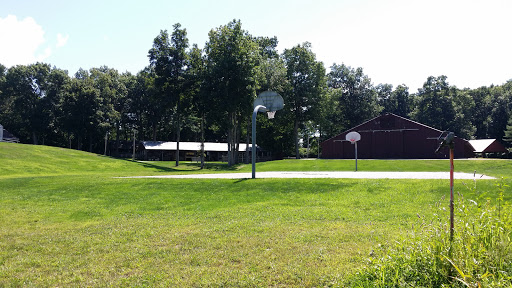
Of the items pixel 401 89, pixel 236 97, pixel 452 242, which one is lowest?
pixel 452 242

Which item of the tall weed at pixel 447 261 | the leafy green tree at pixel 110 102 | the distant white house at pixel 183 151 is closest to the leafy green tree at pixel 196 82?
the distant white house at pixel 183 151

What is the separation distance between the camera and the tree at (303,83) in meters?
55.5

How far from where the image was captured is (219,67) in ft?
124

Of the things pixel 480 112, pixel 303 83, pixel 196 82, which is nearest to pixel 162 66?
pixel 196 82

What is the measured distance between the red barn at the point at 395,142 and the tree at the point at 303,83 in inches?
315

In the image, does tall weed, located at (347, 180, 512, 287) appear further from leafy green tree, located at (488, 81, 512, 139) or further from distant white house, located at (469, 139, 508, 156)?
leafy green tree, located at (488, 81, 512, 139)

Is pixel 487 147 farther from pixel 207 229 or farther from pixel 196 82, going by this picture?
pixel 207 229

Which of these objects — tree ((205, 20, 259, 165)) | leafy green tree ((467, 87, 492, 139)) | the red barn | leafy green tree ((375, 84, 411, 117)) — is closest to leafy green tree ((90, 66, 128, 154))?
tree ((205, 20, 259, 165))

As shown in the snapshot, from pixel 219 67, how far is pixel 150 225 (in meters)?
31.7

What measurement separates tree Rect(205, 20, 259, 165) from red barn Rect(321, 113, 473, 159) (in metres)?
19.8

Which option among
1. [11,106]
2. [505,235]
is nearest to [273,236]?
[505,235]

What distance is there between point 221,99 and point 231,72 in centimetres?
332

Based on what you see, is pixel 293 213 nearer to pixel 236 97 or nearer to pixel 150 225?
pixel 150 225

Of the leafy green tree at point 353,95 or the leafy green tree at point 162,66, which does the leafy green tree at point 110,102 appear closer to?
the leafy green tree at point 162,66
